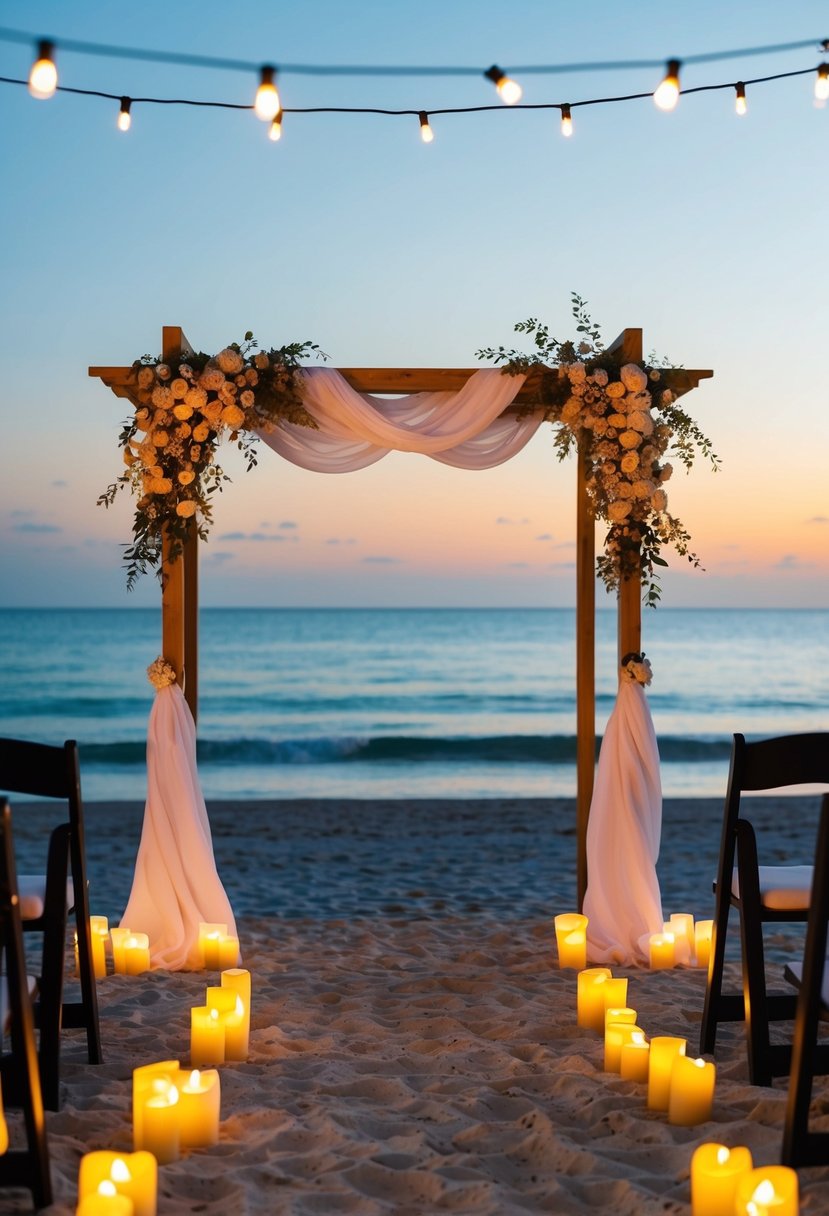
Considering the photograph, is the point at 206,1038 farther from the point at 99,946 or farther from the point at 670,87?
the point at 670,87

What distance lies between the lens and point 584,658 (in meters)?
4.45

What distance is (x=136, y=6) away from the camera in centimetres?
614

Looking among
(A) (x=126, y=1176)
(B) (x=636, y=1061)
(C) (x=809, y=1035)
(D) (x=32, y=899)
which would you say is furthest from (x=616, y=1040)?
(D) (x=32, y=899)

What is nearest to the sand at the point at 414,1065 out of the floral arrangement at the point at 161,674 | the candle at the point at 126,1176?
the candle at the point at 126,1176

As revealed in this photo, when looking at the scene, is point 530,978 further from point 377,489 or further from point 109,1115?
point 377,489

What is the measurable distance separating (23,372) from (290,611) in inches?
788

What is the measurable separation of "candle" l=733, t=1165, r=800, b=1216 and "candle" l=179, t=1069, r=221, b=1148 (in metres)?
1.10

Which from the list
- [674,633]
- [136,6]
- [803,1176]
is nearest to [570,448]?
[803,1176]

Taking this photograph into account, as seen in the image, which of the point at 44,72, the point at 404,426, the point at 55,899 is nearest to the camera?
the point at 55,899

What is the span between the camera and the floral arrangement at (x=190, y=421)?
4.18 metres

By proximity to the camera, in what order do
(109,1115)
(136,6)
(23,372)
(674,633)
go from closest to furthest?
(109,1115) < (136,6) < (23,372) < (674,633)

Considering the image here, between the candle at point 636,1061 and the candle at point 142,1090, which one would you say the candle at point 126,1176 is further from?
the candle at point 636,1061

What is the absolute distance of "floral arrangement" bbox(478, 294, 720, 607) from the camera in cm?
426

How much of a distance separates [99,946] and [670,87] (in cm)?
327
